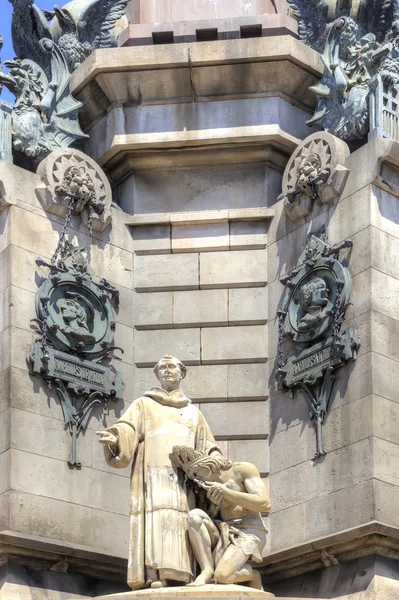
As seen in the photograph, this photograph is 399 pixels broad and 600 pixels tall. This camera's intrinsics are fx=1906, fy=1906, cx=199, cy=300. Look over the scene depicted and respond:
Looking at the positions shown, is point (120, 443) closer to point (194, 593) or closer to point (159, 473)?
point (159, 473)

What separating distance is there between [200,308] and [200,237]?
3.50ft

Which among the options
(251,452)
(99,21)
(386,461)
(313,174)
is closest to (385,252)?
(313,174)

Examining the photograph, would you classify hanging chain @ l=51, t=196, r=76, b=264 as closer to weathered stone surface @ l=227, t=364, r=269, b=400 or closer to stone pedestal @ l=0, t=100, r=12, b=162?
stone pedestal @ l=0, t=100, r=12, b=162

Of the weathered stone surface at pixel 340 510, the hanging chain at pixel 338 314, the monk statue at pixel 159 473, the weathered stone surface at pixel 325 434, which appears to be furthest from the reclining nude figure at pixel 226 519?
the hanging chain at pixel 338 314

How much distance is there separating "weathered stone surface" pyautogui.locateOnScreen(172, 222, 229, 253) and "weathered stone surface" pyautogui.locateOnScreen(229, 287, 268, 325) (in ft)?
2.38

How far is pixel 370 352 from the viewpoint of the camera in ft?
78.3

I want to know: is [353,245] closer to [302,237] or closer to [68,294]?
[302,237]

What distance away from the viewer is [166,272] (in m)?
26.2

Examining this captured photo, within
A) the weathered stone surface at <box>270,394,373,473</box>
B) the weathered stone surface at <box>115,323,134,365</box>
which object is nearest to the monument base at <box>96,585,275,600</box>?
the weathered stone surface at <box>270,394,373,473</box>

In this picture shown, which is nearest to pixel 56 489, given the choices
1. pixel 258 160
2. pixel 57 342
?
pixel 57 342

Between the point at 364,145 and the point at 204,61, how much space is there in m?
2.72

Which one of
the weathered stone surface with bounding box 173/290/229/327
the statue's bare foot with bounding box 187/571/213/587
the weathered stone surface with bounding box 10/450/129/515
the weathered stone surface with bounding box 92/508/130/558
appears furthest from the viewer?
the weathered stone surface with bounding box 173/290/229/327

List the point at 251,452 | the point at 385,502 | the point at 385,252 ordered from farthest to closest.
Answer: the point at 251,452 → the point at 385,252 → the point at 385,502

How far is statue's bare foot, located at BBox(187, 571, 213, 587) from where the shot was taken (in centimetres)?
2170
